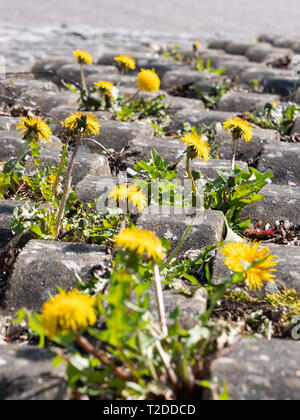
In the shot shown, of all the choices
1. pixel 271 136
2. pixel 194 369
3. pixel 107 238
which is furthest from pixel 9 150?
pixel 194 369

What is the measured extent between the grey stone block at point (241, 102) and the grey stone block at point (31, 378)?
96.2 inches

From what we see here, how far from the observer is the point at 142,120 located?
320 cm

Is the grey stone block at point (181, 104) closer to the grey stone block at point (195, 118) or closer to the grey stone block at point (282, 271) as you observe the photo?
the grey stone block at point (195, 118)

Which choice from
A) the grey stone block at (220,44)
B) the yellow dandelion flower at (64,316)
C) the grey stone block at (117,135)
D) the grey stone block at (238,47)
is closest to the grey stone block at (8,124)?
the grey stone block at (117,135)

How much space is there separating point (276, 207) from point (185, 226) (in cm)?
42

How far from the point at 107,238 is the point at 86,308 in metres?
0.71

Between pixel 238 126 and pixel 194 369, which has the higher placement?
pixel 238 126

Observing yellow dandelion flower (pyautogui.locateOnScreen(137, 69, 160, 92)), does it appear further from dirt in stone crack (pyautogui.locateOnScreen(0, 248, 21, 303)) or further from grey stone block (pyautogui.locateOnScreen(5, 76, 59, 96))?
dirt in stone crack (pyautogui.locateOnScreen(0, 248, 21, 303))

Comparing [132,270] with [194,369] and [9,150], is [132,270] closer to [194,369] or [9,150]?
[194,369]

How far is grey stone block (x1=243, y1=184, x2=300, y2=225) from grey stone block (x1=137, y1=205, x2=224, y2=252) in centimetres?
23

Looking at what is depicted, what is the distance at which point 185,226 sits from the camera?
5.94 ft

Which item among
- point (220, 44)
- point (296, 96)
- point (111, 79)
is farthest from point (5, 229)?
point (220, 44)
